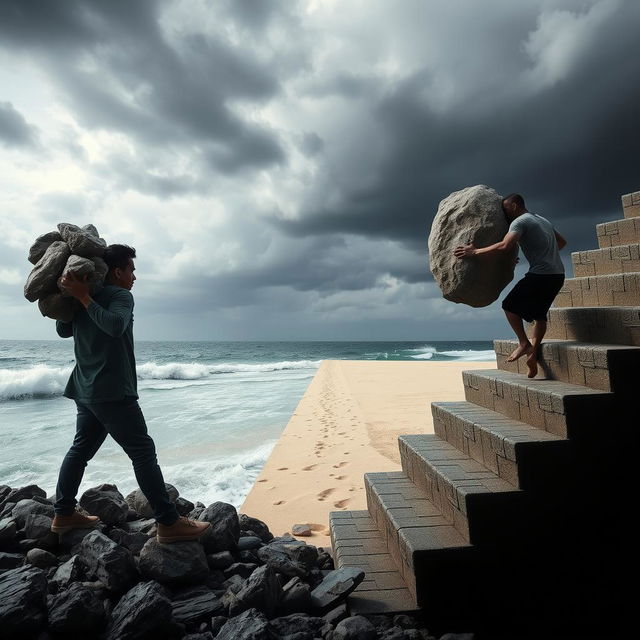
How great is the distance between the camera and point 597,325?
3199 mm

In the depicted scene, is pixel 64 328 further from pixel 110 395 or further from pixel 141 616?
pixel 141 616

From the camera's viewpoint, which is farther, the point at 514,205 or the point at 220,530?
the point at 514,205

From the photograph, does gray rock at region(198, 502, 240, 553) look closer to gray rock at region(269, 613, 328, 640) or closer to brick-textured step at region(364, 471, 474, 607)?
gray rock at region(269, 613, 328, 640)

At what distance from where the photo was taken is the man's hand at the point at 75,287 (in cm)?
240

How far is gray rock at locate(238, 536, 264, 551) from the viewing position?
9.45ft

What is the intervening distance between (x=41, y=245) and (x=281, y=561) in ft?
7.81

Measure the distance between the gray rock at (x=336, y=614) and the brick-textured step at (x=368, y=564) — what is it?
0.13 ft

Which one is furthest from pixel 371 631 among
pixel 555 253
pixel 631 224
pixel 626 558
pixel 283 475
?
pixel 631 224

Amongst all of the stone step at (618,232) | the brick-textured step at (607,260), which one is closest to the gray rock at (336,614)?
the brick-textured step at (607,260)

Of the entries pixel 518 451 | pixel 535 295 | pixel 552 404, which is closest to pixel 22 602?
pixel 518 451

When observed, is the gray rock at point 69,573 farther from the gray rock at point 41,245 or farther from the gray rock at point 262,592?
the gray rock at point 41,245

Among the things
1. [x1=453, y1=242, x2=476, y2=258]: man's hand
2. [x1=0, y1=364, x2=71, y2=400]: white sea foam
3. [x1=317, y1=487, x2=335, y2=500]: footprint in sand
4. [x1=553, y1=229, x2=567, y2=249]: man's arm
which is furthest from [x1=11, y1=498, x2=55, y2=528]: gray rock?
[x1=0, y1=364, x2=71, y2=400]: white sea foam

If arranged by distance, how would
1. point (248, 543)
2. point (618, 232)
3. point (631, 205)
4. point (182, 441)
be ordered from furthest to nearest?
point (182, 441) < point (631, 205) < point (618, 232) < point (248, 543)

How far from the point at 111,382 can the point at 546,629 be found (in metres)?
2.66
